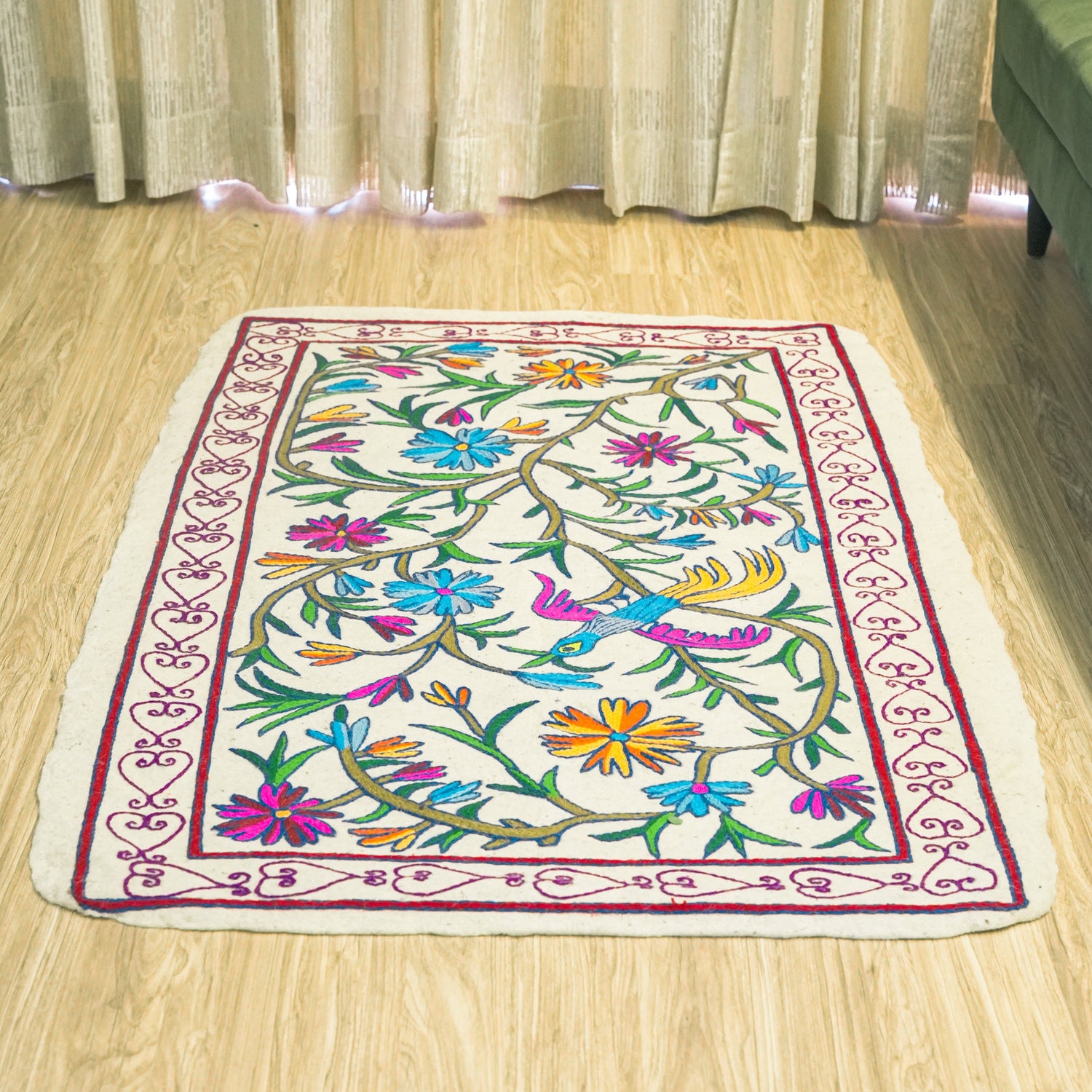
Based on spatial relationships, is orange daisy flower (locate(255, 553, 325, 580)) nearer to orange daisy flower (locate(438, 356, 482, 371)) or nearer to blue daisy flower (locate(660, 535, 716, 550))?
blue daisy flower (locate(660, 535, 716, 550))

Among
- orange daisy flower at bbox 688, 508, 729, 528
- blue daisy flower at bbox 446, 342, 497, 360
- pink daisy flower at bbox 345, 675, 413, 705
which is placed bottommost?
blue daisy flower at bbox 446, 342, 497, 360

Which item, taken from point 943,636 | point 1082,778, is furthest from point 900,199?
point 1082,778

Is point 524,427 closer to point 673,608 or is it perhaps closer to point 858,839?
point 673,608

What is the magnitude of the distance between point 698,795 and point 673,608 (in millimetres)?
340

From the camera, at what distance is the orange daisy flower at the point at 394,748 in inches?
60.2

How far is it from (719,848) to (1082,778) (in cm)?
43

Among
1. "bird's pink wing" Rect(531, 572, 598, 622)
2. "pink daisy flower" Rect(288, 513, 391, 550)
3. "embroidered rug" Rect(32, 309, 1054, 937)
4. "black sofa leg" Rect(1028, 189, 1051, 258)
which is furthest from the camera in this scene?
"black sofa leg" Rect(1028, 189, 1051, 258)

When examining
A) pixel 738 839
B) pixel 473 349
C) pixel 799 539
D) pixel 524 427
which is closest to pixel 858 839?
pixel 738 839

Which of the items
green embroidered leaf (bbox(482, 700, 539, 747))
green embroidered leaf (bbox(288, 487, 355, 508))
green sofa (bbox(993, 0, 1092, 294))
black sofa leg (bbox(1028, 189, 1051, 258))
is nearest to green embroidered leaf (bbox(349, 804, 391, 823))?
green embroidered leaf (bbox(482, 700, 539, 747))

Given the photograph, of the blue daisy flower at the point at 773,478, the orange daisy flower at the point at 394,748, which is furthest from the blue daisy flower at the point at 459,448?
the orange daisy flower at the point at 394,748

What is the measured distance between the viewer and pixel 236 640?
1.70 meters

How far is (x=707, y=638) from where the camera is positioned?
171cm

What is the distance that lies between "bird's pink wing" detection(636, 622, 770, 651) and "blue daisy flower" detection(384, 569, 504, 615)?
8.4 inches

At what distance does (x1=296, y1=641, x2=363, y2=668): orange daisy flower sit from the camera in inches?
65.6
